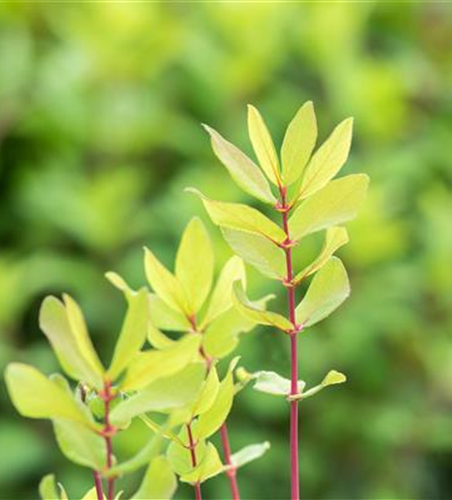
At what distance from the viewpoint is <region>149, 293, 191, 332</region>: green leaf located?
37cm

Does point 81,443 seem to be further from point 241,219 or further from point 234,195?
point 234,195

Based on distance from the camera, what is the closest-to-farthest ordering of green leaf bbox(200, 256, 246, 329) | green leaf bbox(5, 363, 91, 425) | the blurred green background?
1. green leaf bbox(5, 363, 91, 425)
2. green leaf bbox(200, 256, 246, 329)
3. the blurred green background

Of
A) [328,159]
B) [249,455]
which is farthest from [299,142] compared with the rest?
[249,455]

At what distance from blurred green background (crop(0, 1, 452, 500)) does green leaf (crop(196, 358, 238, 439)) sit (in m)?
1.31

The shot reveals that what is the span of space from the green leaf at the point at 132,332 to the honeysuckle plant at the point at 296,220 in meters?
0.05

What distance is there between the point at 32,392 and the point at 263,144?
0.12 m

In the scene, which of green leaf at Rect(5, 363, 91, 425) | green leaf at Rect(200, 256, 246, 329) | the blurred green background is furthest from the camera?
the blurred green background

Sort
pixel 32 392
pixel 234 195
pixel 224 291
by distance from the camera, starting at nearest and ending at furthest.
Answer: pixel 32 392 → pixel 224 291 → pixel 234 195

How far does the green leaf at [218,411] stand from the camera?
1.11 ft

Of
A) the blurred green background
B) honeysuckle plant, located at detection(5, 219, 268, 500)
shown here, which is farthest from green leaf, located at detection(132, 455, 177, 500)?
the blurred green background

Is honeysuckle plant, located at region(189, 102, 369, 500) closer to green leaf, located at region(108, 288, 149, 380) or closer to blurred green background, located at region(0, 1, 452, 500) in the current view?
green leaf, located at region(108, 288, 149, 380)

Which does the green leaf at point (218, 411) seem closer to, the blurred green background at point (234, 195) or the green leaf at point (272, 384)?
the green leaf at point (272, 384)

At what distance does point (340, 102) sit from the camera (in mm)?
2102

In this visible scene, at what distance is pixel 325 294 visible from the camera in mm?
351
